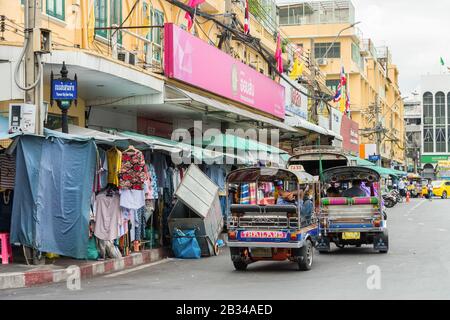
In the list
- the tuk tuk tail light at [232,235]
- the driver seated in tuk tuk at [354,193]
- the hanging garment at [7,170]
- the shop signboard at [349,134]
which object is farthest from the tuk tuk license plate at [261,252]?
the shop signboard at [349,134]

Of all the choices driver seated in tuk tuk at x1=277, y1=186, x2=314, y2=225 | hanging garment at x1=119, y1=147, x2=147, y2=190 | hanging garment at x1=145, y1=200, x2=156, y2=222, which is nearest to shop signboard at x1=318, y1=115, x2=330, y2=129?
hanging garment at x1=145, y1=200, x2=156, y2=222

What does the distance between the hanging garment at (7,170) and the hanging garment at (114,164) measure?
1.91m

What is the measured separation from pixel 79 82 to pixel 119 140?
3.91 m

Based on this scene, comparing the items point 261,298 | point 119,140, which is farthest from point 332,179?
point 261,298

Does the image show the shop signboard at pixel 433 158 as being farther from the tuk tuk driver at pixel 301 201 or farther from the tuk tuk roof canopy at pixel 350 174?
the tuk tuk driver at pixel 301 201

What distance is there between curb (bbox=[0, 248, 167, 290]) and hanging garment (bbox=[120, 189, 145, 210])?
107cm

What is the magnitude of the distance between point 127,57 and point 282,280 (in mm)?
8422

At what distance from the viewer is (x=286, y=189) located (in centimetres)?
1399

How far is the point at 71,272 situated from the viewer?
11.6m

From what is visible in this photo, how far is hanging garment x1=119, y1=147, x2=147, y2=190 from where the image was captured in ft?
44.1

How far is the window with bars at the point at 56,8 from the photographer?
51.8 feet

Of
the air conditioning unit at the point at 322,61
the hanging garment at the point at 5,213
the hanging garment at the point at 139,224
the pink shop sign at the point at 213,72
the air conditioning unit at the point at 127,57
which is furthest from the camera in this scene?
the air conditioning unit at the point at 322,61

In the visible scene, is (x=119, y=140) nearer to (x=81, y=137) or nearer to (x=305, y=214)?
(x=81, y=137)

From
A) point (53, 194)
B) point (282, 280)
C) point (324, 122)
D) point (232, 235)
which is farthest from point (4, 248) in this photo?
point (324, 122)
